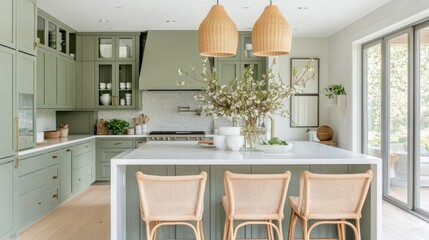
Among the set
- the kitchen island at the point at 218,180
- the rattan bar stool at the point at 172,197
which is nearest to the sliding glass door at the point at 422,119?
the kitchen island at the point at 218,180

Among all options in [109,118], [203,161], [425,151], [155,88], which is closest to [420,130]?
[425,151]

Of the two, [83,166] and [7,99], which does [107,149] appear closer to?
[83,166]

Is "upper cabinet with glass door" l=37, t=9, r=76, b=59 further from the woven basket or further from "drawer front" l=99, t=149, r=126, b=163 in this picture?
the woven basket

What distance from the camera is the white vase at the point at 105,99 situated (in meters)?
6.72

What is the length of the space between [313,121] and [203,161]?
4.70 m

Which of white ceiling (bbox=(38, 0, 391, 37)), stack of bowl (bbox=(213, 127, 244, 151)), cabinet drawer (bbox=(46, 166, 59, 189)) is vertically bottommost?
cabinet drawer (bbox=(46, 166, 59, 189))

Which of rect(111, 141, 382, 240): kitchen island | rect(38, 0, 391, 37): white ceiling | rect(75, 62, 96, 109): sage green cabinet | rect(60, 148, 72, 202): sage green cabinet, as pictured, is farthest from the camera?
rect(75, 62, 96, 109): sage green cabinet

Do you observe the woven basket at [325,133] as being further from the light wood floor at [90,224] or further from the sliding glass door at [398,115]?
the light wood floor at [90,224]

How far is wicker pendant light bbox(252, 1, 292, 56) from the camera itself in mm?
2921

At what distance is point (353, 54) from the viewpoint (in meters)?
5.92

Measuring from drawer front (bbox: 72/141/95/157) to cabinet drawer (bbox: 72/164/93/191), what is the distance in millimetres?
252

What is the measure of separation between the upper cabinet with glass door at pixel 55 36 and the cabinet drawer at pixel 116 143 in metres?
1.57

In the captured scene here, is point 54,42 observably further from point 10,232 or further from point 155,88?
point 10,232

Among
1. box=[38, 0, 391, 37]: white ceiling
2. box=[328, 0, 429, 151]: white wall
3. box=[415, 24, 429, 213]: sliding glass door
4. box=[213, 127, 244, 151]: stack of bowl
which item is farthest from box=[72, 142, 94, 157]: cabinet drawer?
box=[415, 24, 429, 213]: sliding glass door
